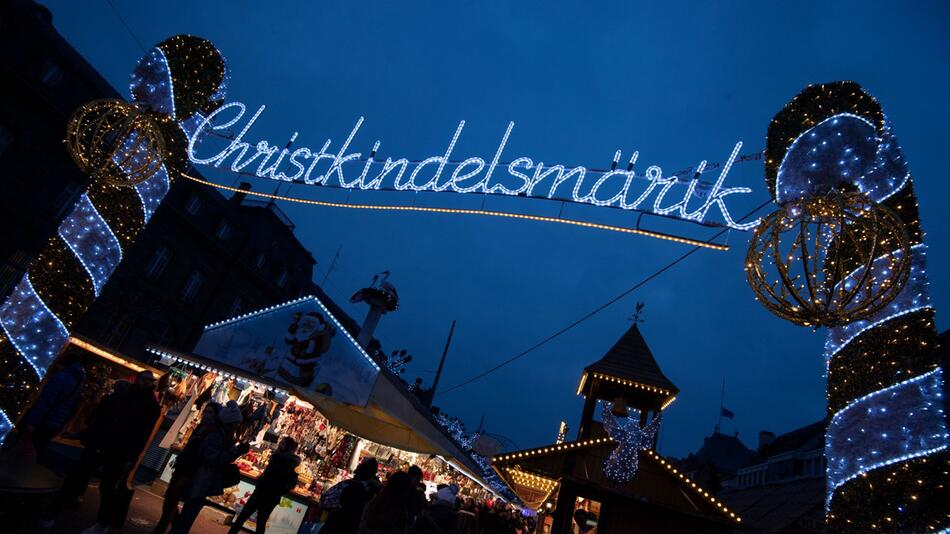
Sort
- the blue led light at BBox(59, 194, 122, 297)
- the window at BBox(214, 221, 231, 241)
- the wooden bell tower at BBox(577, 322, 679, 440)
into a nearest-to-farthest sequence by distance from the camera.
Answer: the blue led light at BBox(59, 194, 122, 297) < the wooden bell tower at BBox(577, 322, 679, 440) < the window at BBox(214, 221, 231, 241)

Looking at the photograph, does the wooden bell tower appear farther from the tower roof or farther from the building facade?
the building facade

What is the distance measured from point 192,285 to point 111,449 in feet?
73.3

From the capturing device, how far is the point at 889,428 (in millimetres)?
2914

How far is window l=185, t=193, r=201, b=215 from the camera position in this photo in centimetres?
2400

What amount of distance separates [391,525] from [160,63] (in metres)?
6.33

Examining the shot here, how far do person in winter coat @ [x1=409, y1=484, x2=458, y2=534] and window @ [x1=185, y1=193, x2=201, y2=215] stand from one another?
23.2m

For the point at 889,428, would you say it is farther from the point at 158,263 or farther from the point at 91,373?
the point at 158,263

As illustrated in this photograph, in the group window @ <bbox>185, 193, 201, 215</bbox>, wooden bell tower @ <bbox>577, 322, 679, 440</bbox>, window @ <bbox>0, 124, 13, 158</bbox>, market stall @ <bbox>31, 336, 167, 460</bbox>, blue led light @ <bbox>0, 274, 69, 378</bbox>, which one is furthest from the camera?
window @ <bbox>185, 193, 201, 215</bbox>

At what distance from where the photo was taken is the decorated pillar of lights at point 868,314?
9.15ft

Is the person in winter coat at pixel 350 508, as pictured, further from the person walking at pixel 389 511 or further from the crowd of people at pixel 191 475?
the person walking at pixel 389 511

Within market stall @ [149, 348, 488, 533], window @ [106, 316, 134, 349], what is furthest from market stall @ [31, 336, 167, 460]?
window @ [106, 316, 134, 349]

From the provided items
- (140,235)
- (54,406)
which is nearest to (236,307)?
(140,235)

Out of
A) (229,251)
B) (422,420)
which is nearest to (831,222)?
(422,420)

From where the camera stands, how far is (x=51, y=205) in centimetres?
1778
